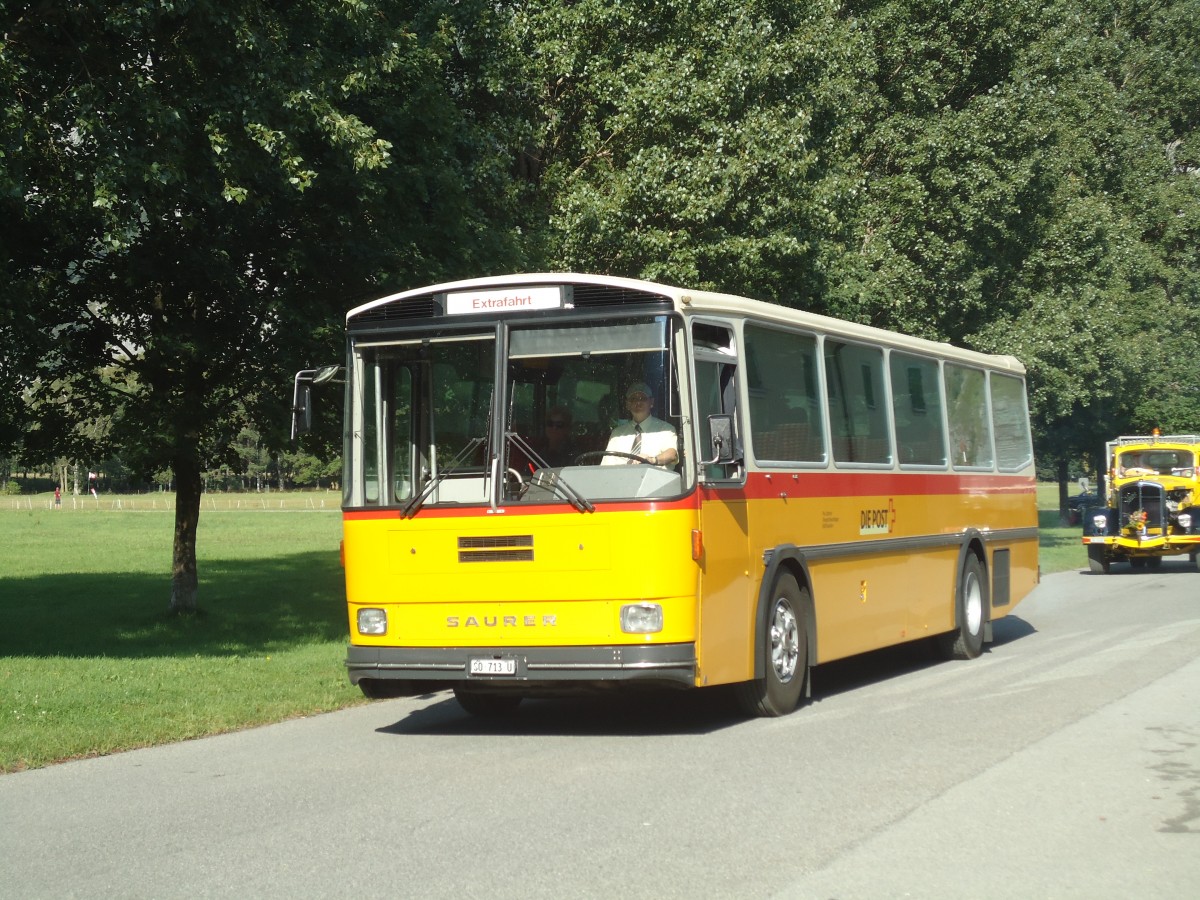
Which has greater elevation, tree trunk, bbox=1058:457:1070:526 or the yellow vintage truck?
tree trunk, bbox=1058:457:1070:526

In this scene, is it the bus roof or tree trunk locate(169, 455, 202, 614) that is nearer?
the bus roof

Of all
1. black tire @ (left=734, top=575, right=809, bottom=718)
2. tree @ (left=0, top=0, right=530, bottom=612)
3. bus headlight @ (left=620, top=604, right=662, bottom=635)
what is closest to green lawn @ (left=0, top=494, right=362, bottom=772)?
tree @ (left=0, top=0, right=530, bottom=612)

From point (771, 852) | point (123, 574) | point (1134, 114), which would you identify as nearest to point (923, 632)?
point (771, 852)

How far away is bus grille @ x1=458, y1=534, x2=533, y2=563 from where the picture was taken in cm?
1014

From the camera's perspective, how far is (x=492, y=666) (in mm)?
10164

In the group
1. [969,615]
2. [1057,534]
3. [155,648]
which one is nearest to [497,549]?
[969,615]

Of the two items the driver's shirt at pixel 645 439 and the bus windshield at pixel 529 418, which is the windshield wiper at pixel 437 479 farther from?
the driver's shirt at pixel 645 439

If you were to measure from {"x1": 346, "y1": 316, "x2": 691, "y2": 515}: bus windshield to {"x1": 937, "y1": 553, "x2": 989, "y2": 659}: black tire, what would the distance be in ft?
21.2

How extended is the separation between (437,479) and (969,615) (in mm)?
7349

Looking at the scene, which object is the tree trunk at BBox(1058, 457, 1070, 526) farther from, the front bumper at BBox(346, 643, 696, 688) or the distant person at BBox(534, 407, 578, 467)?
the front bumper at BBox(346, 643, 696, 688)

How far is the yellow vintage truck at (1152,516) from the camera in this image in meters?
31.0

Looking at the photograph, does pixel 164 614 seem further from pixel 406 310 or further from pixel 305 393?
pixel 406 310

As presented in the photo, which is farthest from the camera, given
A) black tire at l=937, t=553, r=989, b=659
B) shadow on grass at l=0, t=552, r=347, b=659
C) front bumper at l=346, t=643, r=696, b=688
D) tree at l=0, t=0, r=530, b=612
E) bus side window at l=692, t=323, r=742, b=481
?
shadow on grass at l=0, t=552, r=347, b=659

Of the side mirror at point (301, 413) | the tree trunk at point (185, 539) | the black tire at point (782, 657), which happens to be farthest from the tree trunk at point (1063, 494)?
the side mirror at point (301, 413)
